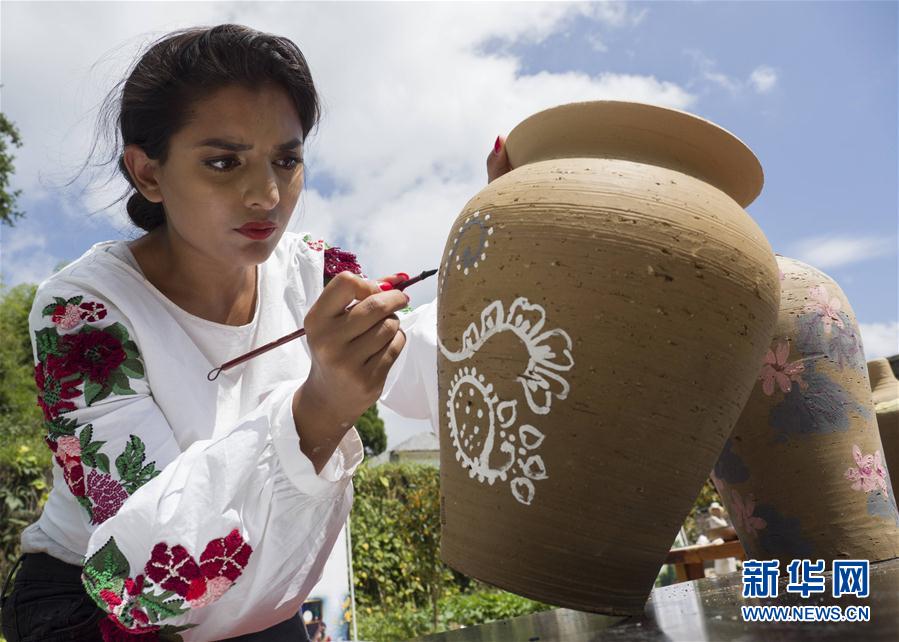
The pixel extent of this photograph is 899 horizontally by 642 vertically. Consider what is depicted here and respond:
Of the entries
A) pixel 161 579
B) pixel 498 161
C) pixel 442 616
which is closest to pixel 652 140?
pixel 498 161

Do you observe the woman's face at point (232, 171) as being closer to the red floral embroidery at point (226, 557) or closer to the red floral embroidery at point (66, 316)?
the red floral embroidery at point (66, 316)

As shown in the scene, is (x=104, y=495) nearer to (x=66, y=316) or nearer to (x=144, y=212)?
(x=66, y=316)

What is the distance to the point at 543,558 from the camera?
100 cm

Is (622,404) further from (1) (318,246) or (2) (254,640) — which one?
(1) (318,246)

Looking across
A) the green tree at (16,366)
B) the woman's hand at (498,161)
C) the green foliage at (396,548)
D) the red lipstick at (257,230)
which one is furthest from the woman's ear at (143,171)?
the green tree at (16,366)

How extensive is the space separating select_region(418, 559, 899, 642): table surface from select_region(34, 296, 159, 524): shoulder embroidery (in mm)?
609

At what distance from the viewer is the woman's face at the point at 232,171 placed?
58.8 inches

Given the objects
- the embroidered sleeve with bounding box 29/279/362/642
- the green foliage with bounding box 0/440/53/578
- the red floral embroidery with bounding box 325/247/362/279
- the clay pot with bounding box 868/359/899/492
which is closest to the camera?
the embroidered sleeve with bounding box 29/279/362/642

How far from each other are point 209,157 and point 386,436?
25026 millimetres

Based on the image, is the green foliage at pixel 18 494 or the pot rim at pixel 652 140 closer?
the pot rim at pixel 652 140

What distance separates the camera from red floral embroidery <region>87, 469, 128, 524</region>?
1.35 m

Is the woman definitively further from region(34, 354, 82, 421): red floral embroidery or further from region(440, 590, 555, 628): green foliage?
region(440, 590, 555, 628): green foliage

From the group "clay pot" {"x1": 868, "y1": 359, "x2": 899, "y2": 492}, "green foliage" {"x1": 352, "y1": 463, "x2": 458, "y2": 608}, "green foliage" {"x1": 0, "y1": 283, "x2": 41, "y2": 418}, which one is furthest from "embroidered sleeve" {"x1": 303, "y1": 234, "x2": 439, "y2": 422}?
"green foliage" {"x1": 0, "y1": 283, "x2": 41, "y2": 418}

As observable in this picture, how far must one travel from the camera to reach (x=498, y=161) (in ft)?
4.50
